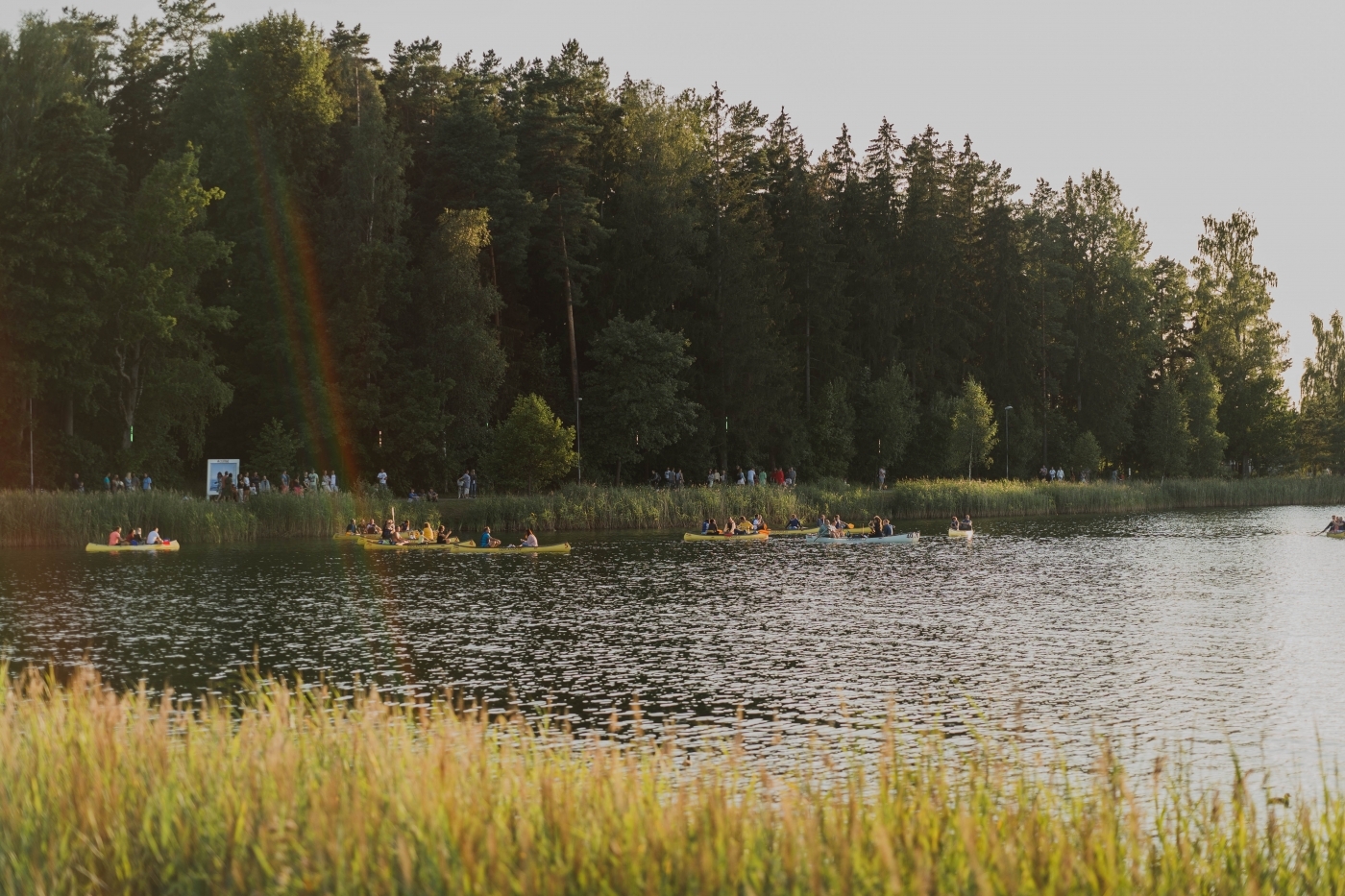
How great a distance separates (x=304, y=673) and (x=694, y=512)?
37.5 metres

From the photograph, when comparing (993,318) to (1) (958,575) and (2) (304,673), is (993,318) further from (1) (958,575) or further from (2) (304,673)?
(2) (304,673)

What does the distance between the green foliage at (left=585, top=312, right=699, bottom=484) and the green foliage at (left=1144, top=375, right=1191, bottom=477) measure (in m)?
42.6

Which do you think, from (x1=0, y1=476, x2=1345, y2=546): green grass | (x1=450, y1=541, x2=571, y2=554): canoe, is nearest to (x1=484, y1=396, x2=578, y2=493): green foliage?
(x1=0, y1=476, x2=1345, y2=546): green grass

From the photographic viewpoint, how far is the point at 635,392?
242ft

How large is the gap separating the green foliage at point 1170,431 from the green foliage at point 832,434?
1091 inches

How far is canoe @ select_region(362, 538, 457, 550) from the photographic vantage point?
47.7 m

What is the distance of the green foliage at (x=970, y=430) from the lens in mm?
86750

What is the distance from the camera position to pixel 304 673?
22281mm

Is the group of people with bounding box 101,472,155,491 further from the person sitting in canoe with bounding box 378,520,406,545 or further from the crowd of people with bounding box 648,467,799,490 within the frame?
the crowd of people with bounding box 648,467,799,490

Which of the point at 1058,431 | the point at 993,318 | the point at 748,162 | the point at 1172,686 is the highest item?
the point at 748,162

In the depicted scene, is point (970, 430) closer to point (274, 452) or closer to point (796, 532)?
point (796, 532)

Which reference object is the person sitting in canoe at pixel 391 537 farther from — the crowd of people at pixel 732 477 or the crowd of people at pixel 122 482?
the crowd of people at pixel 732 477

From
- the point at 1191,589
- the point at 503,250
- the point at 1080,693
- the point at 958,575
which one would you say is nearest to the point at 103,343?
the point at 503,250

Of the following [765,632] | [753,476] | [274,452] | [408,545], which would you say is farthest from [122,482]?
[765,632]
